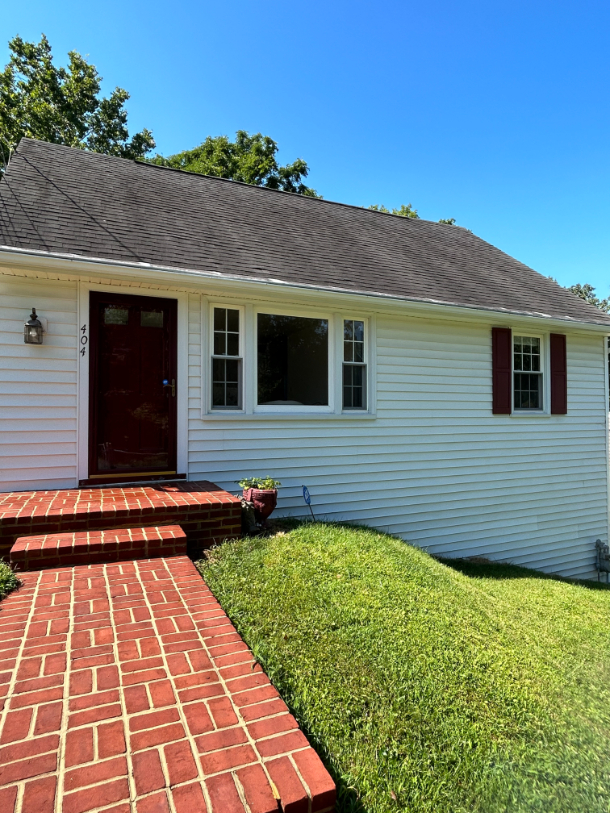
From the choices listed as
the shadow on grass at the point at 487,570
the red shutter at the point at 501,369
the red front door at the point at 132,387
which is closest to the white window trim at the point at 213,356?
the red front door at the point at 132,387

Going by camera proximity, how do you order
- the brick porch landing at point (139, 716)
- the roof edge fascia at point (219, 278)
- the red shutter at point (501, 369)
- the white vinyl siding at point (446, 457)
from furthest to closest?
the red shutter at point (501, 369)
the white vinyl siding at point (446, 457)
the roof edge fascia at point (219, 278)
the brick porch landing at point (139, 716)

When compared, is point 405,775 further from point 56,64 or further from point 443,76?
point 56,64

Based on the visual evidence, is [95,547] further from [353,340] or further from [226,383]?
[353,340]

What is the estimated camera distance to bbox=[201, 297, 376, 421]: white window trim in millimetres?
5172

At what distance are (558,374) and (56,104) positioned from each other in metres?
20.5

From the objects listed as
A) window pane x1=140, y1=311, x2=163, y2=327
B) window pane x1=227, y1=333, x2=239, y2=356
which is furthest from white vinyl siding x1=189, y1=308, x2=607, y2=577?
window pane x1=140, y1=311, x2=163, y2=327

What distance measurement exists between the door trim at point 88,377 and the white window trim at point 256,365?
0.75 ft

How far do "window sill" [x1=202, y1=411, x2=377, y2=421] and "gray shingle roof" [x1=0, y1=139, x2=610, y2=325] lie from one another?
1648mm

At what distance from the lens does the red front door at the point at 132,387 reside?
476 centimetres

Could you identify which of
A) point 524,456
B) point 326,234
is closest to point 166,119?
point 326,234

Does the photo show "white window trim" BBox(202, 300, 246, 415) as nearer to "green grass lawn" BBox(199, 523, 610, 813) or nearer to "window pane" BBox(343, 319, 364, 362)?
"window pane" BBox(343, 319, 364, 362)

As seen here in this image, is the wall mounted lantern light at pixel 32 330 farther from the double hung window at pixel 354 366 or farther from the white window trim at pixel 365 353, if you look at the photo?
the double hung window at pixel 354 366

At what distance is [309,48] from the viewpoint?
10555 millimetres

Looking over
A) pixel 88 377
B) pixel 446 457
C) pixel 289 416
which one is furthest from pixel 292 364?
pixel 446 457
